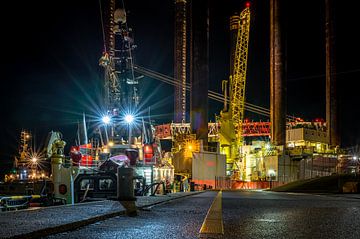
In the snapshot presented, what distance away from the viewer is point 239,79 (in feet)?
251

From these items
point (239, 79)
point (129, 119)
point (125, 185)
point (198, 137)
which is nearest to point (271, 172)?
point (198, 137)

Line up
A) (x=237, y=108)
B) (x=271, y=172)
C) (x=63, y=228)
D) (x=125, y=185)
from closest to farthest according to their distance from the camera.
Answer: (x=63, y=228) → (x=125, y=185) → (x=271, y=172) → (x=237, y=108)

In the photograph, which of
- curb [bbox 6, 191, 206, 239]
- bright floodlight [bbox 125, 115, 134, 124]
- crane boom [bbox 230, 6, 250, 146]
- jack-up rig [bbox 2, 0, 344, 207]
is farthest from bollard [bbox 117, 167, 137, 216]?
crane boom [bbox 230, 6, 250, 146]

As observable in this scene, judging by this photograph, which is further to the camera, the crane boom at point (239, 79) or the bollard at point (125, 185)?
the crane boom at point (239, 79)

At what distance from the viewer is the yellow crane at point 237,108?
72.2 meters

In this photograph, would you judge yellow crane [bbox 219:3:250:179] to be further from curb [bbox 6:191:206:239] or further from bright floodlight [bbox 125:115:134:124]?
curb [bbox 6:191:206:239]

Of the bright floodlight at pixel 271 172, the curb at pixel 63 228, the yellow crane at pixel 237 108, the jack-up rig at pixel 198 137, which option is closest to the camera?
the curb at pixel 63 228

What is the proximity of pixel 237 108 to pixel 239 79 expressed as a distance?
5.02m

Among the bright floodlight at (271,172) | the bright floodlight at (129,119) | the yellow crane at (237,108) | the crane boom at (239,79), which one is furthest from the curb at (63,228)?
the crane boom at (239,79)

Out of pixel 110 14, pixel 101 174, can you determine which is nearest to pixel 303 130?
pixel 110 14

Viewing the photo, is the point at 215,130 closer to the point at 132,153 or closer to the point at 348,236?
the point at 132,153

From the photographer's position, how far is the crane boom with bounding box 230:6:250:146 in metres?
75.6

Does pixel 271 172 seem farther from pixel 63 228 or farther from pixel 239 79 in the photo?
pixel 63 228

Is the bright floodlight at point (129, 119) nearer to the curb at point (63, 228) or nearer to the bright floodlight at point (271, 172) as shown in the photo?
the curb at point (63, 228)
